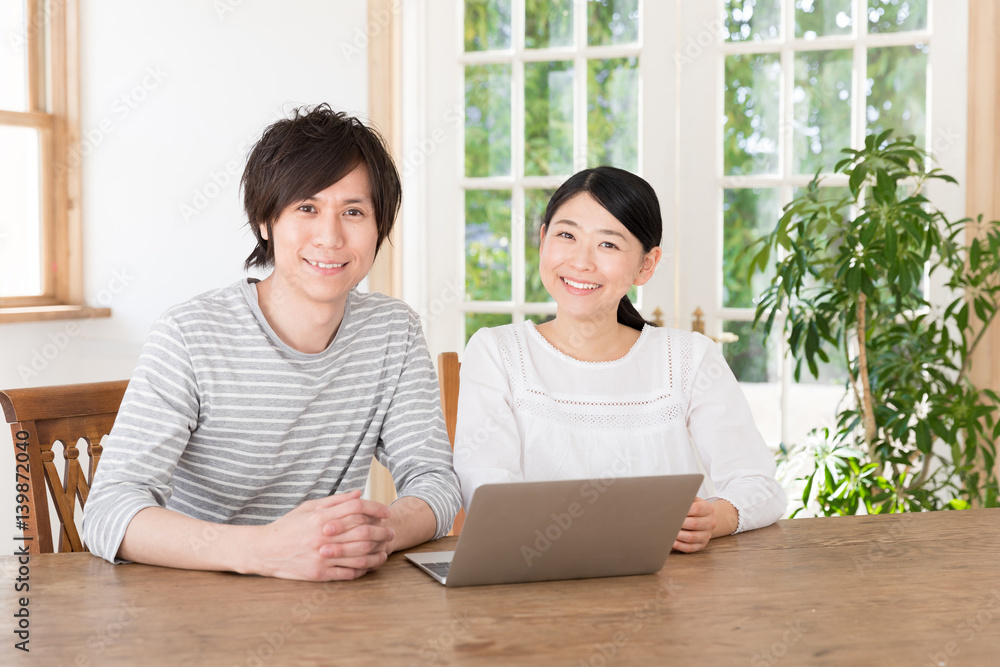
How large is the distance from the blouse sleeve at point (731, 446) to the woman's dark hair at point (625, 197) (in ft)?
0.78

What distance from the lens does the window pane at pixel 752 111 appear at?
2775 millimetres

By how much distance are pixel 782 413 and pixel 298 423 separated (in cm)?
187

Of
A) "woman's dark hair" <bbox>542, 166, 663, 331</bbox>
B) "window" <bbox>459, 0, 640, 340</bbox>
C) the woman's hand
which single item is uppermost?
"window" <bbox>459, 0, 640, 340</bbox>

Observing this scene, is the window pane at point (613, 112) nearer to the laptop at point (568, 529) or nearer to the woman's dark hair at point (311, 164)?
the woman's dark hair at point (311, 164)

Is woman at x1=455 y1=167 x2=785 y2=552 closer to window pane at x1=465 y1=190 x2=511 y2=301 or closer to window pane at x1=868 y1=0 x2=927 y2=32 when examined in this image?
window pane at x1=465 y1=190 x2=511 y2=301

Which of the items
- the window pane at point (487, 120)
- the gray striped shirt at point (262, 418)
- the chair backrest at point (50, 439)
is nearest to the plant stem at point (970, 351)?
the window pane at point (487, 120)

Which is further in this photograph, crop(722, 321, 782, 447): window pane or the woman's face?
crop(722, 321, 782, 447): window pane

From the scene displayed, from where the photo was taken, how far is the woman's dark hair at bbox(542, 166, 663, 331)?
1.62 m

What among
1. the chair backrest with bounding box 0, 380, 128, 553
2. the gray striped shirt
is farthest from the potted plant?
the chair backrest with bounding box 0, 380, 128, 553

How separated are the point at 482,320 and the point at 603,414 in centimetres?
153

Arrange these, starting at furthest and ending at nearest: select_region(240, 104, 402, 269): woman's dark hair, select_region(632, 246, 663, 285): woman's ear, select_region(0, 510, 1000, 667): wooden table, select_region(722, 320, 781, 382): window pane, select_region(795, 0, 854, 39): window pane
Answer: select_region(722, 320, 781, 382): window pane < select_region(795, 0, 854, 39): window pane < select_region(632, 246, 663, 285): woman's ear < select_region(240, 104, 402, 269): woman's dark hair < select_region(0, 510, 1000, 667): wooden table

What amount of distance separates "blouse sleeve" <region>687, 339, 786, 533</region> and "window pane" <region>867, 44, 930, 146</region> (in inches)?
57.8

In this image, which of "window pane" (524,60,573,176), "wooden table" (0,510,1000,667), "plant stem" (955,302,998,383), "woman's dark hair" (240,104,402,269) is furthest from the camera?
"window pane" (524,60,573,176)

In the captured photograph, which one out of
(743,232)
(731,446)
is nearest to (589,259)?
(731,446)
